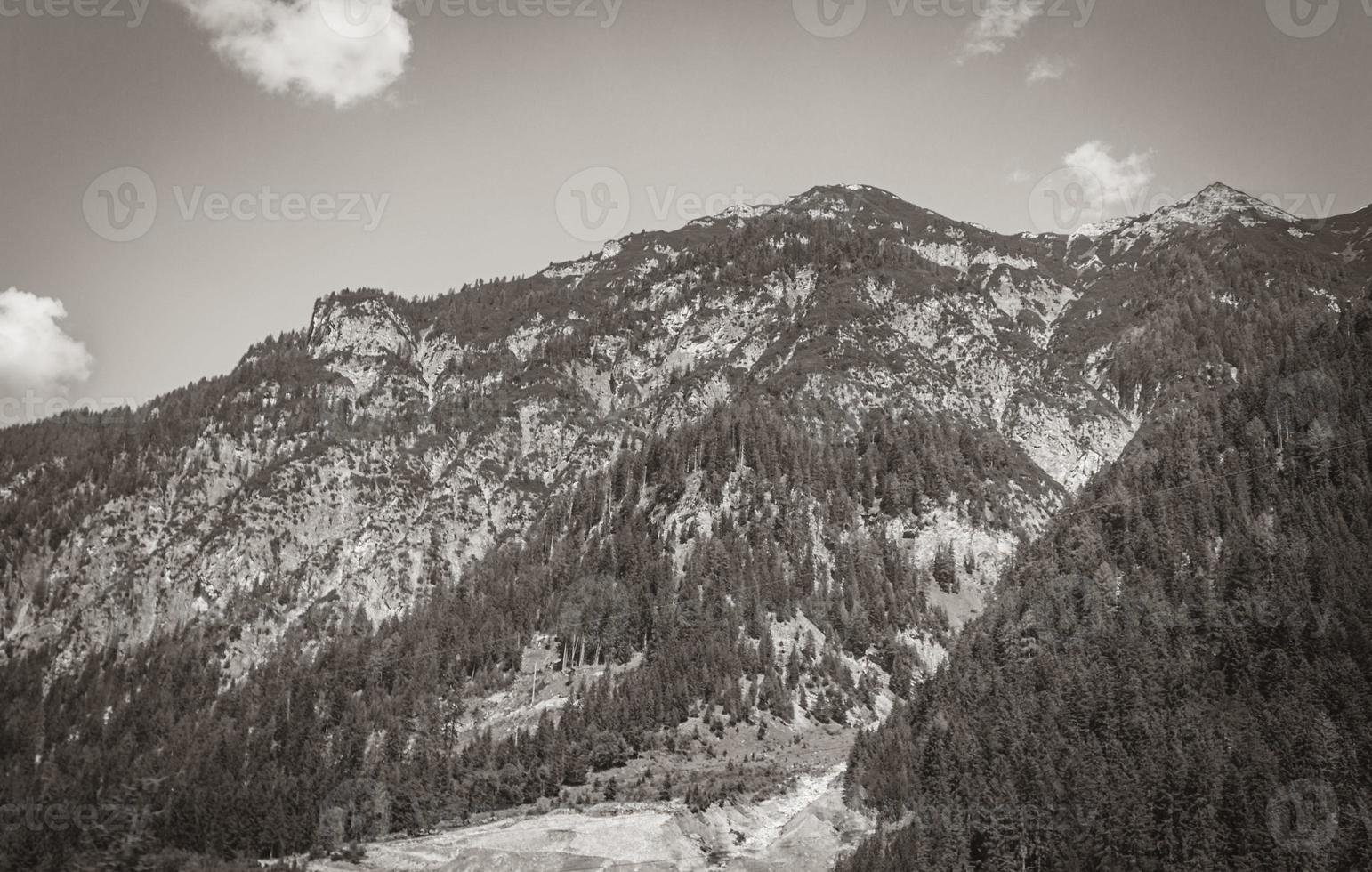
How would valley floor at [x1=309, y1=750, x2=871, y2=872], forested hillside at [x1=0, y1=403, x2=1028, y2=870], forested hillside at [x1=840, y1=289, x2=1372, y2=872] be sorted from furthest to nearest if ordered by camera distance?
forested hillside at [x1=0, y1=403, x2=1028, y2=870] < forested hillside at [x1=840, y1=289, x2=1372, y2=872] < valley floor at [x1=309, y1=750, x2=871, y2=872]

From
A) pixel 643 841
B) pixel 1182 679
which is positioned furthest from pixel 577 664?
pixel 1182 679

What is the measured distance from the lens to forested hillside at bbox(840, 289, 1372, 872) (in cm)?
8744

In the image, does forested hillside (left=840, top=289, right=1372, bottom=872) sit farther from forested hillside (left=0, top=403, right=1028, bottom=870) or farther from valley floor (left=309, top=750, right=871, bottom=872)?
forested hillside (left=0, top=403, right=1028, bottom=870)

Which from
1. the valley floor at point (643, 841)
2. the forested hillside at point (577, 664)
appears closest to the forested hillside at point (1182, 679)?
the valley floor at point (643, 841)

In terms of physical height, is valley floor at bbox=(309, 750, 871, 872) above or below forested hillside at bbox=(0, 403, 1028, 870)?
below

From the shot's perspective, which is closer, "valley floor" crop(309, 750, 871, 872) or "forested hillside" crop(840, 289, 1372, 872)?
"valley floor" crop(309, 750, 871, 872)

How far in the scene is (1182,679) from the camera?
11406 centimetres

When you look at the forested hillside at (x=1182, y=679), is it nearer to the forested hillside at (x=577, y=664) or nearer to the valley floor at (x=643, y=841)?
the valley floor at (x=643, y=841)

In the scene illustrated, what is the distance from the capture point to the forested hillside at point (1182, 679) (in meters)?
87.4

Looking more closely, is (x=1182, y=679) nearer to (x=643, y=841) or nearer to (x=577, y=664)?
(x=643, y=841)

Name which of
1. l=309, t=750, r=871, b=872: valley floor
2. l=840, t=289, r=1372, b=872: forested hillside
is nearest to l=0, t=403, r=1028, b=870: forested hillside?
l=309, t=750, r=871, b=872: valley floor

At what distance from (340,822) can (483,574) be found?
98231 millimetres

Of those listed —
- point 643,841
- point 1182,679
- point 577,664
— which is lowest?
point 643,841

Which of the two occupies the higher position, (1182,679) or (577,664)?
(577,664)
